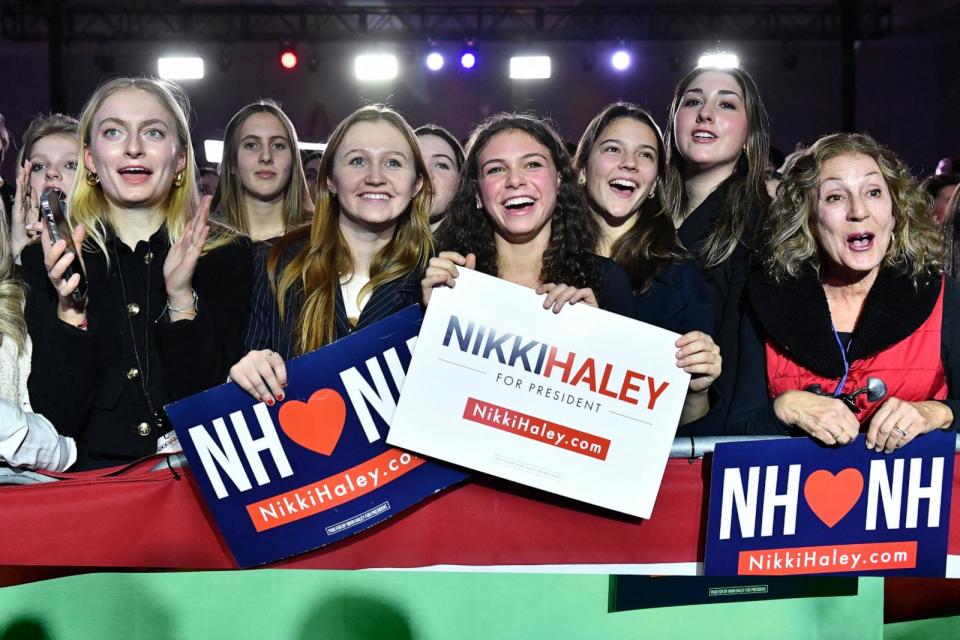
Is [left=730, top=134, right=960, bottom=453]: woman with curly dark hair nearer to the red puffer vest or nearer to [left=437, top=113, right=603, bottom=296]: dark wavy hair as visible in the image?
the red puffer vest

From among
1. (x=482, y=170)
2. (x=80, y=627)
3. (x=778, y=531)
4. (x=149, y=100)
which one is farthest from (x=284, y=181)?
(x=778, y=531)

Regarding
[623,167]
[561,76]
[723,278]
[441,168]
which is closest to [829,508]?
[723,278]

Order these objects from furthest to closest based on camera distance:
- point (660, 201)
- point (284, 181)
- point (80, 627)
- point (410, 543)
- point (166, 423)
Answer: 1. point (284, 181)
2. point (660, 201)
3. point (166, 423)
4. point (410, 543)
5. point (80, 627)

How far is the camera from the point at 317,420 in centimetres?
220

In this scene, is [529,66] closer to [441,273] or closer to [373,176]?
[373,176]

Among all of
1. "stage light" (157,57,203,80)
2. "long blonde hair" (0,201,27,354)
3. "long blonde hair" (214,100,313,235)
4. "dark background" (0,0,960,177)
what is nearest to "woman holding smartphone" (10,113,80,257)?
"long blonde hair" (214,100,313,235)

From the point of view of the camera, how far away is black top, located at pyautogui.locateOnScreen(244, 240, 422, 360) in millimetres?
2723

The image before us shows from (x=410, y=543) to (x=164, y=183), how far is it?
137 cm

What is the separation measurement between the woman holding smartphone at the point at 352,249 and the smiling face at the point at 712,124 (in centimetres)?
102

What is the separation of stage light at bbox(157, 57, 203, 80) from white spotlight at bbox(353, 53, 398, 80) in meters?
2.53

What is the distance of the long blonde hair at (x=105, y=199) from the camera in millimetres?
2811

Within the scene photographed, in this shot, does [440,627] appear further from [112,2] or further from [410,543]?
[112,2]

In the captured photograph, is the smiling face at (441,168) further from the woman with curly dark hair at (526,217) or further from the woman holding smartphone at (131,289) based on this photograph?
the woman holding smartphone at (131,289)

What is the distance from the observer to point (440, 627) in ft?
6.85
